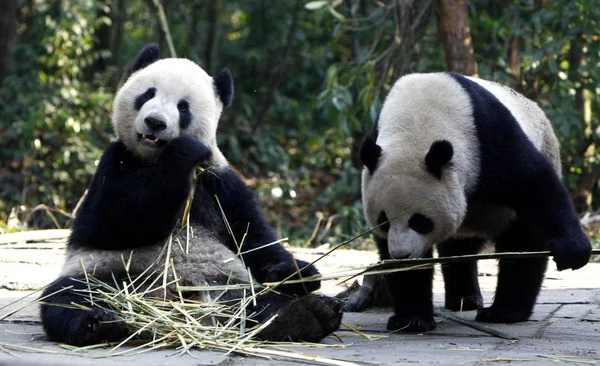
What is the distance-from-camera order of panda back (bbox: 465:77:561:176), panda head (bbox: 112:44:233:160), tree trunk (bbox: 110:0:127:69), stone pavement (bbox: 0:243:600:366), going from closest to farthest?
stone pavement (bbox: 0:243:600:366) → panda head (bbox: 112:44:233:160) → panda back (bbox: 465:77:561:176) → tree trunk (bbox: 110:0:127:69)

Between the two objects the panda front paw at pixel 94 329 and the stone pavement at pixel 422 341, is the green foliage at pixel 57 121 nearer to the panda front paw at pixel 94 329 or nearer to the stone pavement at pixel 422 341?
the stone pavement at pixel 422 341

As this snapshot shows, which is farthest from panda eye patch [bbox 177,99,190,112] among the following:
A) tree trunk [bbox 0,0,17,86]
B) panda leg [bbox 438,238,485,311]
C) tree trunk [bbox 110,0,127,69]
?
tree trunk [bbox 110,0,127,69]

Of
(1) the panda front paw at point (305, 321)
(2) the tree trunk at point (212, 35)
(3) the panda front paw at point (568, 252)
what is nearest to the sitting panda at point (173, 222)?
(1) the panda front paw at point (305, 321)

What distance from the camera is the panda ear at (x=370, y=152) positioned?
4.26m

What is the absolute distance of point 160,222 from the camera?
407 centimetres

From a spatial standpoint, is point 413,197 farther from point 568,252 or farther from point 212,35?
point 212,35

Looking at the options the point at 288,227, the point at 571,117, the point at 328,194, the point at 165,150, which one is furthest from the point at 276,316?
the point at 328,194

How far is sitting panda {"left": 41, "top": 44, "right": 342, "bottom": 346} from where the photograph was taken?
3.83 meters

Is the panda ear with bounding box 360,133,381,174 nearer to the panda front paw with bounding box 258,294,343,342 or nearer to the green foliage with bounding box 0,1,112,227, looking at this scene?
the panda front paw with bounding box 258,294,343,342

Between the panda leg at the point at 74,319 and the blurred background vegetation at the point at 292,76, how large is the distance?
152 inches

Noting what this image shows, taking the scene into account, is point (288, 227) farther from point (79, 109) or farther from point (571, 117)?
point (571, 117)

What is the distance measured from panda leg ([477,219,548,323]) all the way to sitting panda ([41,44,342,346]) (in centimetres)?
104

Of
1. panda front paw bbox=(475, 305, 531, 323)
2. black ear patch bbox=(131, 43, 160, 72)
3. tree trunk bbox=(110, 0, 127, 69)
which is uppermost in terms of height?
tree trunk bbox=(110, 0, 127, 69)

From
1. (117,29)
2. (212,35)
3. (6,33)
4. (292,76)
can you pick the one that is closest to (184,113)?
(212,35)
